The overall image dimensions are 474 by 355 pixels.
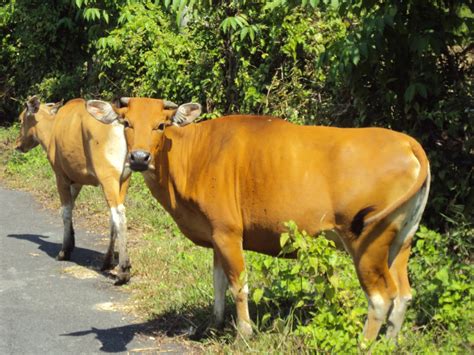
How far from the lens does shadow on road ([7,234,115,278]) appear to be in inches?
354

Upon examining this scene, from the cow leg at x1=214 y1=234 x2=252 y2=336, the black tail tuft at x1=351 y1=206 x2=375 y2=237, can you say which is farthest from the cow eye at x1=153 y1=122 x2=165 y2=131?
the black tail tuft at x1=351 y1=206 x2=375 y2=237

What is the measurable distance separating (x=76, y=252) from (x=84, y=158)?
4.17 feet

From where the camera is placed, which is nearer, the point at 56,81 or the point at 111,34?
the point at 111,34

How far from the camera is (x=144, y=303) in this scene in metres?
7.27

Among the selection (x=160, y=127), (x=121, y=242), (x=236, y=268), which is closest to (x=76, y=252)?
(x=121, y=242)

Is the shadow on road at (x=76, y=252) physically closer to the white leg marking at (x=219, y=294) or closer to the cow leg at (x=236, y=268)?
the white leg marking at (x=219, y=294)

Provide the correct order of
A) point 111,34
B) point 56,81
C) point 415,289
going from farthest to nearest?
point 56,81 < point 111,34 < point 415,289

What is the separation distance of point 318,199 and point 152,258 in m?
3.44

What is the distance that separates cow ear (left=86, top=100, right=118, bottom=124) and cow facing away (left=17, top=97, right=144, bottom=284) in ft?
4.95

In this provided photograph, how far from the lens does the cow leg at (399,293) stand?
18.4 ft

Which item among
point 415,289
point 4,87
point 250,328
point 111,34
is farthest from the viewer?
point 4,87

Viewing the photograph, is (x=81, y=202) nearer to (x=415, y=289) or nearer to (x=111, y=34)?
(x=111, y=34)

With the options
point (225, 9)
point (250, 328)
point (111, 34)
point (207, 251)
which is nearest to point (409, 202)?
point (250, 328)

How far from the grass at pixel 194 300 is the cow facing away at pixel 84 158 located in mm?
471
